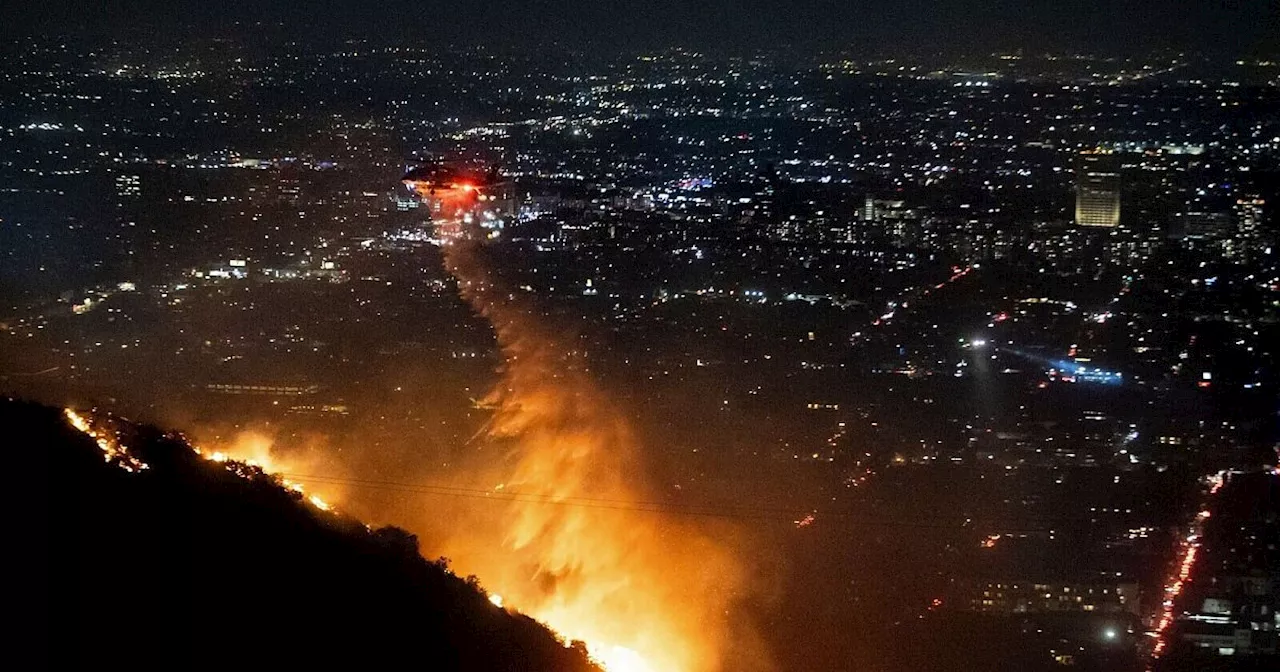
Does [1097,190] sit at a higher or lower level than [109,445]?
higher

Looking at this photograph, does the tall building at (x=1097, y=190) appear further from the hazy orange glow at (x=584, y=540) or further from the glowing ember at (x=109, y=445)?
the glowing ember at (x=109, y=445)

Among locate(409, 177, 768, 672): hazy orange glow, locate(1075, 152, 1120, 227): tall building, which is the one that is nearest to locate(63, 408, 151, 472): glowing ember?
locate(409, 177, 768, 672): hazy orange glow

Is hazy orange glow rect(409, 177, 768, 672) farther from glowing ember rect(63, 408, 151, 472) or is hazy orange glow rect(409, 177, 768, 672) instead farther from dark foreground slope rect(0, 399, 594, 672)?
glowing ember rect(63, 408, 151, 472)

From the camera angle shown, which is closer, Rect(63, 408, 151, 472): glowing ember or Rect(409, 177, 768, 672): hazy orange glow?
Rect(63, 408, 151, 472): glowing ember

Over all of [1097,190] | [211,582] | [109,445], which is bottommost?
[211,582]

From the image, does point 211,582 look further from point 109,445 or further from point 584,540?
point 584,540

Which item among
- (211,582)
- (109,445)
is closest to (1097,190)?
(211,582)
